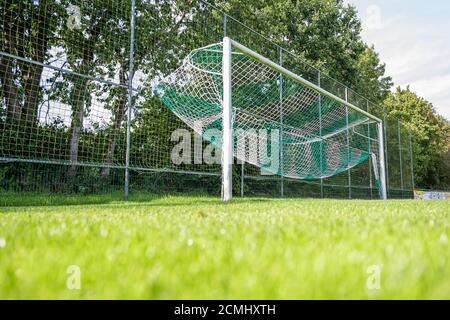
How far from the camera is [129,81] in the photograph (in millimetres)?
6582

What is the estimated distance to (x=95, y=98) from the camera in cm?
656

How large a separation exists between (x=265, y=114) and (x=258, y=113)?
0.83 feet

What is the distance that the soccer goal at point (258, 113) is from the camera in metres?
6.90

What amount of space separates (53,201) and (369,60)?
27717 millimetres

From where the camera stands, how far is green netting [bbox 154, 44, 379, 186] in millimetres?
7191

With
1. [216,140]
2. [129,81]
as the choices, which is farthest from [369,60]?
[129,81]

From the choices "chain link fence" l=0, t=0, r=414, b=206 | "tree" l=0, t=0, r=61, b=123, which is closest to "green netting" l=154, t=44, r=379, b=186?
"chain link fence" l=0, t=0, r=414, b=206

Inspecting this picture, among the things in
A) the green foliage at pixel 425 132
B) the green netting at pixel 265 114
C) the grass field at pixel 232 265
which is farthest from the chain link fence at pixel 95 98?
the green foliage at pixel 425 132

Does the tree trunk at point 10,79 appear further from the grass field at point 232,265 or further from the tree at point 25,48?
the grass field at point 232,265

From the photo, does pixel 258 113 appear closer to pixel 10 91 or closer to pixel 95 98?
pixel 95 98

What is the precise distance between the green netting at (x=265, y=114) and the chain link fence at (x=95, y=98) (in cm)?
71

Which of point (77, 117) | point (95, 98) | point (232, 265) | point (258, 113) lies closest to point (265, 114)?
point (258, 113)

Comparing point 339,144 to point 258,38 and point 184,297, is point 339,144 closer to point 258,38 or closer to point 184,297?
→ point 258,38
